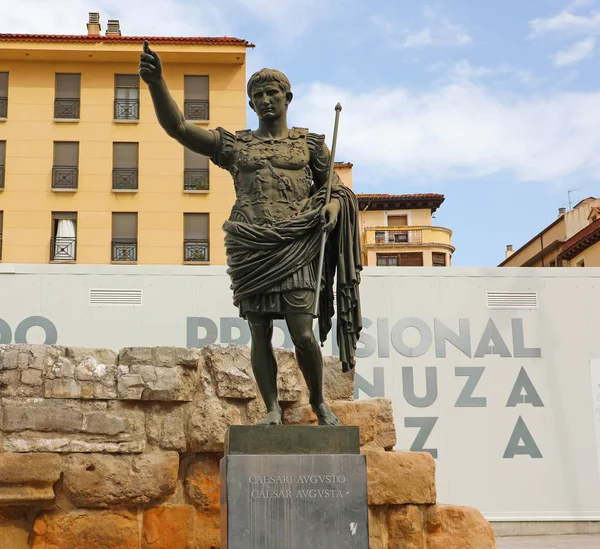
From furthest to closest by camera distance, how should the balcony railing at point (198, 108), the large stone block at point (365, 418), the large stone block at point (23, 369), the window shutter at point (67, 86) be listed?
the balcony railing at point (198, 108) < the window shutter at point (67, 86) < the large stone block at point (365, 418) < the large stone block at point (23, 369)

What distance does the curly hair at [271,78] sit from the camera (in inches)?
227

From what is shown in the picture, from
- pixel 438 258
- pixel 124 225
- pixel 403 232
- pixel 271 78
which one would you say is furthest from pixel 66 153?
pixel 438 258

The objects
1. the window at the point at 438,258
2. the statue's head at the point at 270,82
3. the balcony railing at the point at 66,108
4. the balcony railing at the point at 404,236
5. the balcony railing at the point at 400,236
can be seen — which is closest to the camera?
the statue's head at the point at 270,82

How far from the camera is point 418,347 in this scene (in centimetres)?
1359

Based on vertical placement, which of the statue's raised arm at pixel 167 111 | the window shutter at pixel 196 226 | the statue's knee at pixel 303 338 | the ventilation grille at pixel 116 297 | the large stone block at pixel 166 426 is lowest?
the large stone block at pixel 166 426

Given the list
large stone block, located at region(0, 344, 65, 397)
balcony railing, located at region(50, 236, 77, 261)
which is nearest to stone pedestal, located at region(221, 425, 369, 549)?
large stone block, located at region(0, 344, 65, 397)

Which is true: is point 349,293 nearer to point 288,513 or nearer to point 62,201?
point 288,513

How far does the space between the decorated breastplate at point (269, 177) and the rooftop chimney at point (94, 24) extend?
26068 millimetres

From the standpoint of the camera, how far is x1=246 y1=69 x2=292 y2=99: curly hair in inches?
227

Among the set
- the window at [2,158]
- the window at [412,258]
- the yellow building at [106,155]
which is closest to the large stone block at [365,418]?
the yellow building at [106,155]

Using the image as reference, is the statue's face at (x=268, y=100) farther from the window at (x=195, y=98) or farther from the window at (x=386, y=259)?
the window at (x=386, y=259)

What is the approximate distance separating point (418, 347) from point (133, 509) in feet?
23.6

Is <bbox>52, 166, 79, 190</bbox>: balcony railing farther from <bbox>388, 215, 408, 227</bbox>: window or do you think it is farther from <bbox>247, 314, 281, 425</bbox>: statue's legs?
<bbox>388, 215, 408, 227</bbox>: window

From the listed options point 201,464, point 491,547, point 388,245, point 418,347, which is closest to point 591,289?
point 418,347
